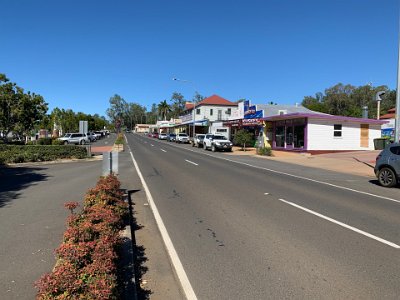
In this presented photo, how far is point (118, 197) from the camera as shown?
793cm

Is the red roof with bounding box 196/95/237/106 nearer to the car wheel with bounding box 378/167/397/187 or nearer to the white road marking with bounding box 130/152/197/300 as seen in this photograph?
the car wheel with bounding box 378/167/397/187

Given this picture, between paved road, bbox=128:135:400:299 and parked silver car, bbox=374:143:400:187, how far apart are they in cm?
174

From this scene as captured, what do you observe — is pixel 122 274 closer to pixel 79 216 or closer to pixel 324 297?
pixel 79 216

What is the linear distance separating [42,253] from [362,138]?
110 ft

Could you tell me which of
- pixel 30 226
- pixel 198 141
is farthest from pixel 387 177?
pixel 198 141

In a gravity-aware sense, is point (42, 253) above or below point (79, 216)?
below

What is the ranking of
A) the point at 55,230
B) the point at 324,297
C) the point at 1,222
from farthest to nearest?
the point at 1,222 → the point at 55,230 → the point at 324,297

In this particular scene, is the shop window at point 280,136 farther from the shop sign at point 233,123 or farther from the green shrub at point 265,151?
the shop sign at point 233,123

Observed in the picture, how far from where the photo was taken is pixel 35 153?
22.8 meters

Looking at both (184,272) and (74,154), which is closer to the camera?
(184,272)

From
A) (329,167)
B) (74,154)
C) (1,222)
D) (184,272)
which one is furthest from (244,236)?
(74,154)

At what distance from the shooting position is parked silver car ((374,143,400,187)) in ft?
43.5

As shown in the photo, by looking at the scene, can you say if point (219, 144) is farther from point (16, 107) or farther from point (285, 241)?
point (285, 241)

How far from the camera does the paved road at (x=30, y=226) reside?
474 cm
